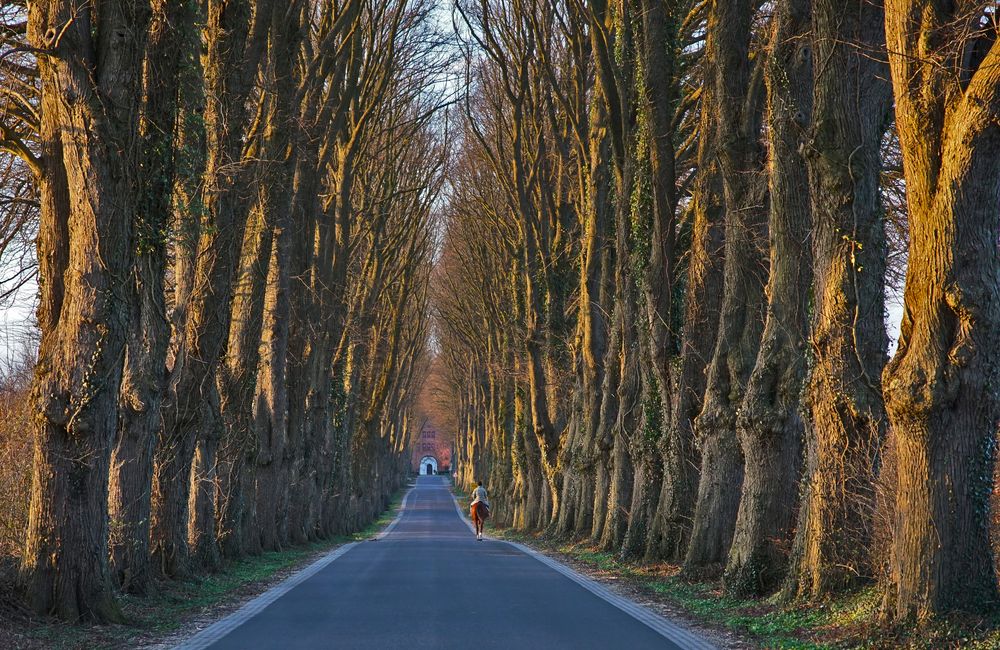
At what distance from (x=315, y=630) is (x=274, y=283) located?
13.7 meters

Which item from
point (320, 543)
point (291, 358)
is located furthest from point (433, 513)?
point (291, 358)

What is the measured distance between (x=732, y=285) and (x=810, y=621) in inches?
225

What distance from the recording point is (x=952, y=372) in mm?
8734

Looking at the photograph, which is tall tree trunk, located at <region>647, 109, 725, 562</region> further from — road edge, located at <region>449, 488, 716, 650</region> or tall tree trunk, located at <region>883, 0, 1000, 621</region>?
tall tree trunk, located at <region>883, 0, 1000, 621</region>

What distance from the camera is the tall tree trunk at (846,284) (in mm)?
11359

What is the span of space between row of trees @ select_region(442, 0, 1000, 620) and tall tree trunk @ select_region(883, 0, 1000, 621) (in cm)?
2

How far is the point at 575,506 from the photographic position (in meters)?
30.2

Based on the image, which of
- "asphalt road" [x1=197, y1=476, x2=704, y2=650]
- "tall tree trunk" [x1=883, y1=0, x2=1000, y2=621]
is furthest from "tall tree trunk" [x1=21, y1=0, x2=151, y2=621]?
"tall tree trunk" [x1=883, y1=0, x2=1000, y2=621]

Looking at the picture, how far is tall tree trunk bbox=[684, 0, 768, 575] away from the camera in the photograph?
15.5 meters

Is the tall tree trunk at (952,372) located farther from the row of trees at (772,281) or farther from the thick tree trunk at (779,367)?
the thick tree trunk at (779,367)

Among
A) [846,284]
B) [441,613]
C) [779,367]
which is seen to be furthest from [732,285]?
[441,613]

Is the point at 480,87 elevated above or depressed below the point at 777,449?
above

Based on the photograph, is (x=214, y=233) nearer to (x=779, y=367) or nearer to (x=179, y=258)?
(x=179, y=258)

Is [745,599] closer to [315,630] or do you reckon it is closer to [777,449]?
[777,449]
